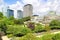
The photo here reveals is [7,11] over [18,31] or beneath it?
over

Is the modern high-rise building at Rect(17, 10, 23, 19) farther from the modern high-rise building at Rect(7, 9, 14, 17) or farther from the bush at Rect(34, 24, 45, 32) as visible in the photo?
the bush at Rect(34, 24, 45, 32)

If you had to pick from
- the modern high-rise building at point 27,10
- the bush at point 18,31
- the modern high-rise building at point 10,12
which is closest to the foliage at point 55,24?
the modern high-rise building at point 27,10

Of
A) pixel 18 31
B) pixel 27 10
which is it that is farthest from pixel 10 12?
pixel 18 31

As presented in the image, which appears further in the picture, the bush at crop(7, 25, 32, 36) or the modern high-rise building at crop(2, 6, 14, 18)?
the modern high-rise building at crop(2, 6, 14, 18)

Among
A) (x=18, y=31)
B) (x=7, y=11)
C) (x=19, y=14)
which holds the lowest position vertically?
(x=18, y=31)

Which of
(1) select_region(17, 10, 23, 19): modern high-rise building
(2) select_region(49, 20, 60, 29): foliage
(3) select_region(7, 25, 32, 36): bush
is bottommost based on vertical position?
(3) select_region(7, 25, 32, 36): bush

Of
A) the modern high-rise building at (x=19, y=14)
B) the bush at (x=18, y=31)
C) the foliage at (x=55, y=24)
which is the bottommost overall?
the bush at (x=18, y=31)

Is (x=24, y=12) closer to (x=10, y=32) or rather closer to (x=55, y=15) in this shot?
(x=55, y=15)

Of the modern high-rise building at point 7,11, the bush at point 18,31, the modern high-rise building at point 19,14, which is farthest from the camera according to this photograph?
the modern high-rise building at point 7,11

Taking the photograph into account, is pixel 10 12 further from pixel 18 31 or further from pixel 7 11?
pixel 18 31

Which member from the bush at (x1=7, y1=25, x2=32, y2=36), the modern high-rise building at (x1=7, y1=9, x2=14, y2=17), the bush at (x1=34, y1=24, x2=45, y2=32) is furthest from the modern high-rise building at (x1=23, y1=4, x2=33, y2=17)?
the bush at (x1=7, y1=25, x2=32, y2=36)

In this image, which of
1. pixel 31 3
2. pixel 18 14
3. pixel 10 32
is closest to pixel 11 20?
pixel 18 14

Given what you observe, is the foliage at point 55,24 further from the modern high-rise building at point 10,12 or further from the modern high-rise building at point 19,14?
the modern high-rise building at point 10,12

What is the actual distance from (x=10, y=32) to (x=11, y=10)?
2.43 metres
